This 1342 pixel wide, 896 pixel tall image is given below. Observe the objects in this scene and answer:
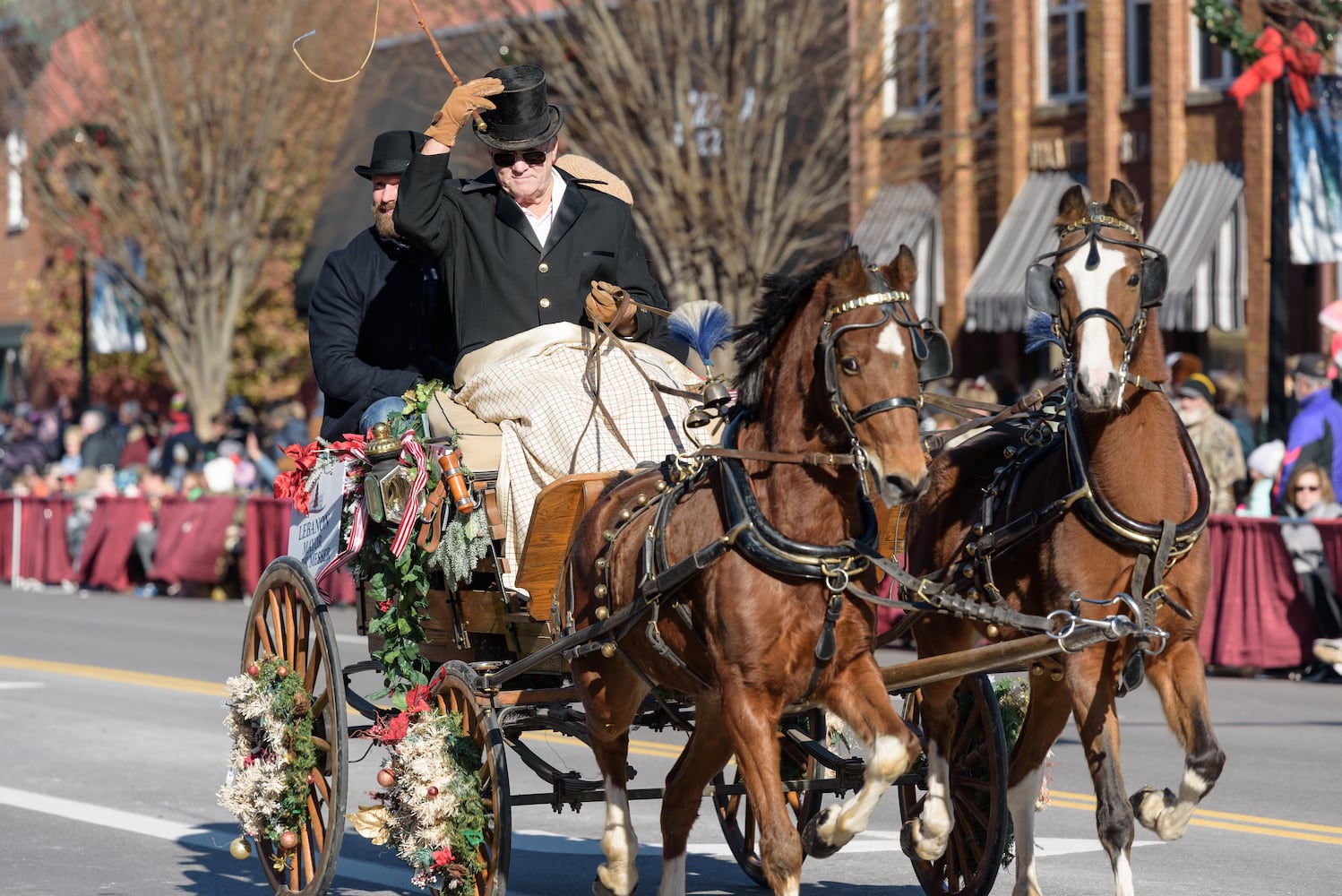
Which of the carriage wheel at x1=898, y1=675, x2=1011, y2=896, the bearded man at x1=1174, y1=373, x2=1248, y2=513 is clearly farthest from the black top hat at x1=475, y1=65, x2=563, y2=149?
the bearded man at x1=1174, y1=373, x2=1248, y2=513

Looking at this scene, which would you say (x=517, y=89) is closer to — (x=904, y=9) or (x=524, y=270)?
(x=524, y=270)

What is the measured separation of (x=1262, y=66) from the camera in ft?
57.1

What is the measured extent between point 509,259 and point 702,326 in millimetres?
1170

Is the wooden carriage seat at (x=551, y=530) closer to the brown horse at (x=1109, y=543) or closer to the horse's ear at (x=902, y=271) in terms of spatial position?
the brown horse at (x=1109, y=543)

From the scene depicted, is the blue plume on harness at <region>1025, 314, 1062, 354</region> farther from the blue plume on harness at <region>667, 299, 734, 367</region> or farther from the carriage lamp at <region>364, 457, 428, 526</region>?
the carriage lamp at <region>364, 457, 428, 526</region>

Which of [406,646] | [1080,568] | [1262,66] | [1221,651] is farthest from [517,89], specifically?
[1262,66]

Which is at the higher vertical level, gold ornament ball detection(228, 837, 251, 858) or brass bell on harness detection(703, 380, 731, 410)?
brass bell on harness detection(703, 380, 731, 410)

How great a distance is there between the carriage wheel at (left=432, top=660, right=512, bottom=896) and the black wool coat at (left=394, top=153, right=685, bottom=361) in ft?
4.60

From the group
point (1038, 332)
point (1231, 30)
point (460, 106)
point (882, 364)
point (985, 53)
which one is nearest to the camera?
point (882, 364)

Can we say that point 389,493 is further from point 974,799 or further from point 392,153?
point 974,799

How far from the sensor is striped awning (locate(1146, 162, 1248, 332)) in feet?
73.4

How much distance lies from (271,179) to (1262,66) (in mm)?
18652

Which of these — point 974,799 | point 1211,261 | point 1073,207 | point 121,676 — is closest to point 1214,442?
point 1211,261

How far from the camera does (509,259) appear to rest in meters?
7.79
